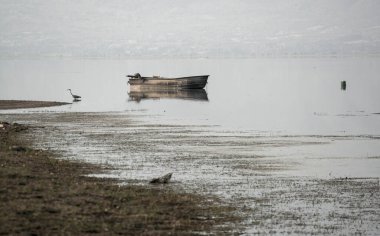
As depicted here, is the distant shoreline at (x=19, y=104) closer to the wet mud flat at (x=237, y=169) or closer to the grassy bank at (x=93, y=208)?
the wet mud flat at (x=237, y=169)

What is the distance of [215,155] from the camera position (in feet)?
118

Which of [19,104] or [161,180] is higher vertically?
[19,104]

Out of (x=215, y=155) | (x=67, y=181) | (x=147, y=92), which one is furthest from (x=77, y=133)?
(x=147, y=92)

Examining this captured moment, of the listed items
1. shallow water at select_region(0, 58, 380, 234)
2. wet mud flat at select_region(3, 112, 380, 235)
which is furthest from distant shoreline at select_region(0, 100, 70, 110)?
wet mud flat at select_region(3, 112, 380, 235)

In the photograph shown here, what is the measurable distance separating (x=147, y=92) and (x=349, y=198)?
84.8 m

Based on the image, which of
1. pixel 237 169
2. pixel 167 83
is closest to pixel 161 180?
pixel 237 169

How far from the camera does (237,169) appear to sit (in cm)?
3106

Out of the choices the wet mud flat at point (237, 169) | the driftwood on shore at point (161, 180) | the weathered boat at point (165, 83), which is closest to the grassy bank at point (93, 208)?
the wet mud flat at point (237, 169)

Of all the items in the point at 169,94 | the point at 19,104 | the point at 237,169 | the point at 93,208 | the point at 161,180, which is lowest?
the point at 169,94

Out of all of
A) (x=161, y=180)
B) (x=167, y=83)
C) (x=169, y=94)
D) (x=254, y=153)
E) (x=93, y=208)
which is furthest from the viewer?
(x=167, y=83)

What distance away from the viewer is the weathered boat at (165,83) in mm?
105938

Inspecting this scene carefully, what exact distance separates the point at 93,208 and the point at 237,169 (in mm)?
11496

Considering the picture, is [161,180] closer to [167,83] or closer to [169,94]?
[169,94]

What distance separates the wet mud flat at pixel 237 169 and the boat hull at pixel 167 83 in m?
51.9
